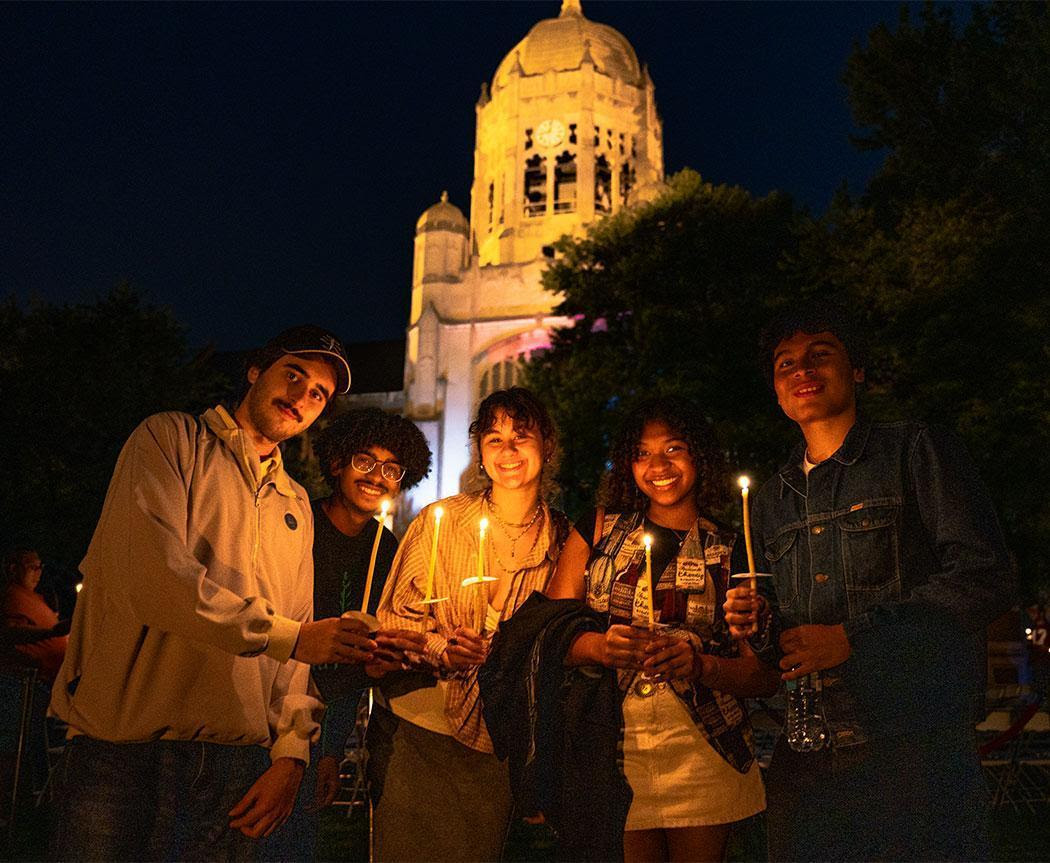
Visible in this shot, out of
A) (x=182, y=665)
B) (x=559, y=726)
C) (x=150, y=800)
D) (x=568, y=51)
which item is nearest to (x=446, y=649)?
(x=559, y=726)

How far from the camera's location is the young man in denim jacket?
117 inches

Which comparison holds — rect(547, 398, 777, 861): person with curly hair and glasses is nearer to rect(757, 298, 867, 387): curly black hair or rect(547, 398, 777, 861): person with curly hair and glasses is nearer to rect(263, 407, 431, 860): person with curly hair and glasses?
rect(757, 298, 867, 387): curly black hair

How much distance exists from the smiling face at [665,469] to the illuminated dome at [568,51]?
154ft

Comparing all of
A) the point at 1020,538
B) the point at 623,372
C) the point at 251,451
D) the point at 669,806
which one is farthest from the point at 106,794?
the point at 623,372

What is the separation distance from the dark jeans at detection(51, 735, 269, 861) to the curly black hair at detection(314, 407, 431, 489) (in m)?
2.12

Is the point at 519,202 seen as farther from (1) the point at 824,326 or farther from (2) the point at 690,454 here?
(1) the point at 824,326

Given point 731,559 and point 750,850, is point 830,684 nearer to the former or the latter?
point 731,559

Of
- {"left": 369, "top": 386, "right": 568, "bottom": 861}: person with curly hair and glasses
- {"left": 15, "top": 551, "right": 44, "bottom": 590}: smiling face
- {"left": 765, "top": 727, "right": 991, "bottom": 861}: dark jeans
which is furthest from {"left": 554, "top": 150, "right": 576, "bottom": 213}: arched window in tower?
{"left": 765, "top": 727, "right": 991, "bottom": 861}: dark jeans

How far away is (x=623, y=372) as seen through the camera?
21.4m

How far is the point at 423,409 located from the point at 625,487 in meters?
38.1

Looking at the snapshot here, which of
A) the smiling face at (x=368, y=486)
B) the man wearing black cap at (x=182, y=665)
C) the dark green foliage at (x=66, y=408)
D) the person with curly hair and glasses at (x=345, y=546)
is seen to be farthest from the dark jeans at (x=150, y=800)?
the dark green foliage at (x=66, y=408)

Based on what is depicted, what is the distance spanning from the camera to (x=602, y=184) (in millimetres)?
46594

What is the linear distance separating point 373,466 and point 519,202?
42387 mm

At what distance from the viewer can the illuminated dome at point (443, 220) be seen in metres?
45.9
